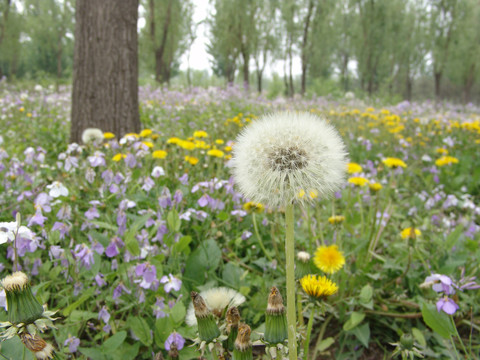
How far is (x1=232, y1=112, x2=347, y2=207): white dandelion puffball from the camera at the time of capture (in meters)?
0.88

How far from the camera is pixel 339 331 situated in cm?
174

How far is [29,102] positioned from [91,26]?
4.56 metres

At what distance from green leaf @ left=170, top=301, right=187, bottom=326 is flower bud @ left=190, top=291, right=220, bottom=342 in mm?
561

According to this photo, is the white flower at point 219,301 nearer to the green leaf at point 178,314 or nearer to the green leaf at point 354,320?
the green leaf at point 178,314

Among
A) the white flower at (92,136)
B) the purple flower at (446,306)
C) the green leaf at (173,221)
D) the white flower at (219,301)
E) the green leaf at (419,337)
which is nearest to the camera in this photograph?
the white flower at (219,301)

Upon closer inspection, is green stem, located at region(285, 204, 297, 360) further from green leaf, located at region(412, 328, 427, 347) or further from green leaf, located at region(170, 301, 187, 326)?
green leaf, located at region(412, 328, 427, 347)

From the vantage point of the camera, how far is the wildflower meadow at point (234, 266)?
2.89ft

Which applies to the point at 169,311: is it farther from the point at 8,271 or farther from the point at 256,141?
the point at 8,271

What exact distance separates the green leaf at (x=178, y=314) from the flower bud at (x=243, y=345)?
606mm

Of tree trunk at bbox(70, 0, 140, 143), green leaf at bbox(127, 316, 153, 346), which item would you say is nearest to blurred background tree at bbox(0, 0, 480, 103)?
tree trunk at bbox(70, 0, 140, 143)

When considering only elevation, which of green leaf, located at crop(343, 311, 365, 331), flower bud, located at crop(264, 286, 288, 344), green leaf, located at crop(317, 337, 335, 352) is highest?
flower bud, located at crop(264, 286, 288, 344)

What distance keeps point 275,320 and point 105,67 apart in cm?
376

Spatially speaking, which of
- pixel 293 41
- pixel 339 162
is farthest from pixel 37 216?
pixel 293 41

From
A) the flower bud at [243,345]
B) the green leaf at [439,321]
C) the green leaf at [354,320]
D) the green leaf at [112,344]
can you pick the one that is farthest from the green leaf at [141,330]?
the green leaf at [439,321]
